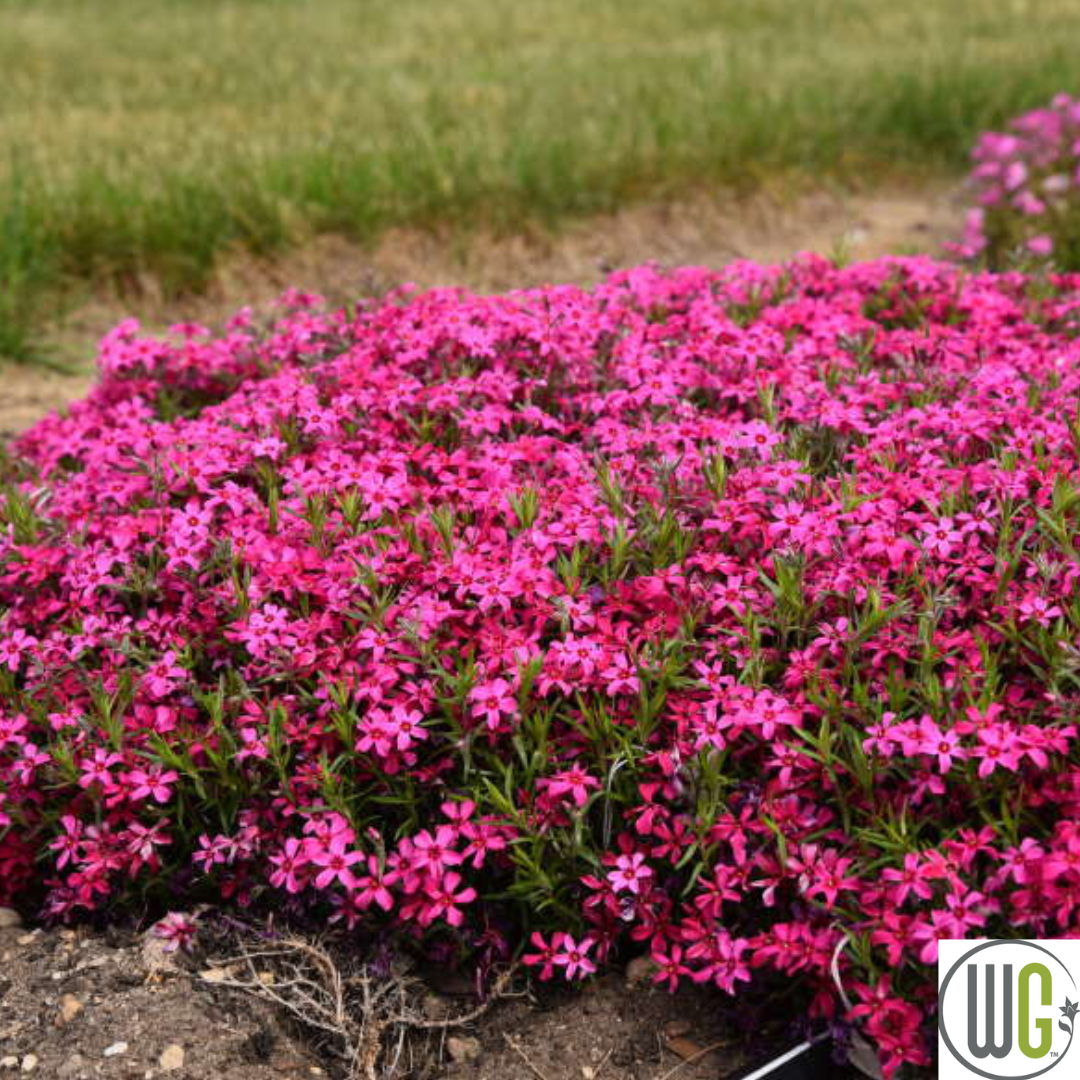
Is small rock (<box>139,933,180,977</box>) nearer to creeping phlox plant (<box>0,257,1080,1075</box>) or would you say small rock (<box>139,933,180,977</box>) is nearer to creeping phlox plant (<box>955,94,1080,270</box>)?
creeping phlox plant (<box>0,257,1080,1075</box>)

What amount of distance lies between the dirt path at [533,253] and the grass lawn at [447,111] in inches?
4.8

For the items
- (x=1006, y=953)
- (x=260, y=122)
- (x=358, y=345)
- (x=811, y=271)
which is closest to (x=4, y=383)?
(x=358, y=345)

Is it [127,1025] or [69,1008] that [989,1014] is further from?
[69,1008]

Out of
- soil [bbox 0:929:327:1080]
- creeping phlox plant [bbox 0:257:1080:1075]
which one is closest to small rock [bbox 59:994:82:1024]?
soil [bbox 0:929:327:1080]

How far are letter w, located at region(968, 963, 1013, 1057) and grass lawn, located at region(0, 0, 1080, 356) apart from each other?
5.07 metres

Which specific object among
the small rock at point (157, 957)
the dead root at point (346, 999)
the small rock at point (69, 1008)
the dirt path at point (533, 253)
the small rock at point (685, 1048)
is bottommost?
the small rock at point (685, 1048)

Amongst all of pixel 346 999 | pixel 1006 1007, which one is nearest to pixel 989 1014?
pixel 1006 1007

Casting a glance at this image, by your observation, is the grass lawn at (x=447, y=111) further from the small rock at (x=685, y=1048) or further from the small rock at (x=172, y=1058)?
the small rock at (x=685, y=1048)

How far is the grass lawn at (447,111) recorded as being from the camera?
22.6 feet

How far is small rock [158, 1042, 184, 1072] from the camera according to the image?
9.23 ft

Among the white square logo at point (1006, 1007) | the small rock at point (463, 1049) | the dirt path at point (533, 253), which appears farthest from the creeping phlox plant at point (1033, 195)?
the small rock at point (463, 1049)

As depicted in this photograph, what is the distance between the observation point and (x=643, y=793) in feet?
9.58

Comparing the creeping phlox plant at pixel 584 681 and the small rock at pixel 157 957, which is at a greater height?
the creeping phlox plant at pixel 584 681

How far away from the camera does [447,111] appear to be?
8.75 metres
